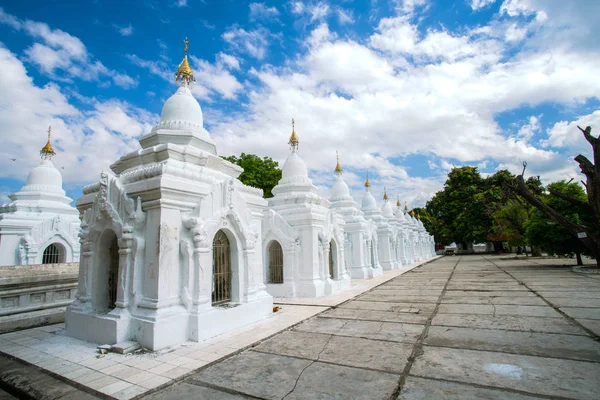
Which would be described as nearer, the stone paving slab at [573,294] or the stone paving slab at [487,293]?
the stone paving slab at [573,294]

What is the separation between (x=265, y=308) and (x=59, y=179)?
15612mm

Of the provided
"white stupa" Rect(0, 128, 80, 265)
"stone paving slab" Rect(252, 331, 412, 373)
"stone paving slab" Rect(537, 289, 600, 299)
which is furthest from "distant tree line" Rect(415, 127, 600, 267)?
"white stupa" Rect(0, 128, 80, 265)

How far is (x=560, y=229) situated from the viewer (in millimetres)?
18812

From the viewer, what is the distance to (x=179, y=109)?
340 inches

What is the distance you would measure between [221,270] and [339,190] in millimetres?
13322

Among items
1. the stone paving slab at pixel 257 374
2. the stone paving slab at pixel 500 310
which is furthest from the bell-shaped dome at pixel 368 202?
the stone paving slab at pixel 257 374

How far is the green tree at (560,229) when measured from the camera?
18688 millimetres

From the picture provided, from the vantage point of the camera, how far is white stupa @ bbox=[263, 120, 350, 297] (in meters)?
12.1

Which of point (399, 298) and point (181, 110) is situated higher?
point (181, 110)

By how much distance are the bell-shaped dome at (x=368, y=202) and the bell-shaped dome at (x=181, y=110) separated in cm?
1847

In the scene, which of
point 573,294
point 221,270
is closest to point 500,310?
point 573,294

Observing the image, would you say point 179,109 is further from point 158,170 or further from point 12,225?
point 12,225

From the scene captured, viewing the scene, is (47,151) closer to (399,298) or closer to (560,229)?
(399,298)

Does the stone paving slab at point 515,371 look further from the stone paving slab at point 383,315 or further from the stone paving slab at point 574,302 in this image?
the stone paving slab at point 574,302
